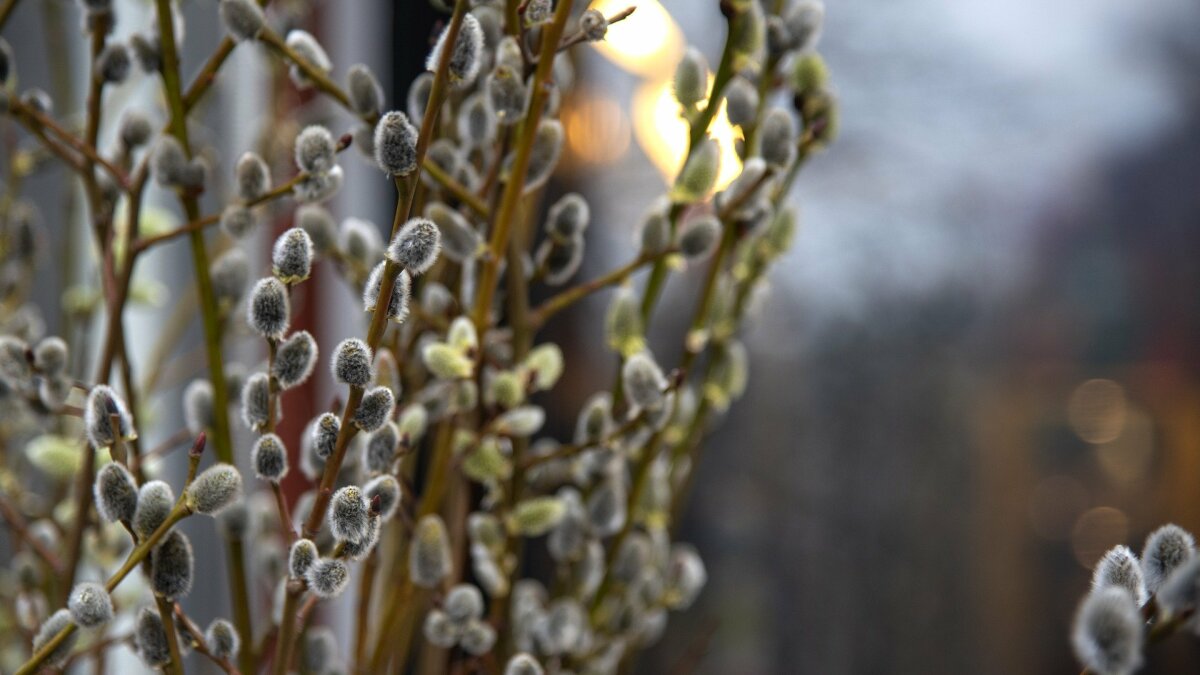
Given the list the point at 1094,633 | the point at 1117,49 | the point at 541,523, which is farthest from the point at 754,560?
the point at 1094,633

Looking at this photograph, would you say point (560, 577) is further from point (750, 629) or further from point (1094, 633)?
point (750, 629)

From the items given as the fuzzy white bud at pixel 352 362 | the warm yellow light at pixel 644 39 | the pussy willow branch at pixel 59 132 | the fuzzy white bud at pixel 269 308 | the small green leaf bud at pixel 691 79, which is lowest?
the fuzzy white bud at pixel 352 362

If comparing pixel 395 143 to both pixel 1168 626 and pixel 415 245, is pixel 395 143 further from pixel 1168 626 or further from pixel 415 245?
pixel 1168 626

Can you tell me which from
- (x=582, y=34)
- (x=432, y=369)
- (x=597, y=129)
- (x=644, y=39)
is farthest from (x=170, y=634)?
(x=597, y=129)

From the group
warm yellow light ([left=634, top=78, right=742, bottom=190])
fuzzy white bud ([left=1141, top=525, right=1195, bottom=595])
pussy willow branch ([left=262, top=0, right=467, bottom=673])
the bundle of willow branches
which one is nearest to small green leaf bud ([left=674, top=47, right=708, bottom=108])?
the bundle of willow branches

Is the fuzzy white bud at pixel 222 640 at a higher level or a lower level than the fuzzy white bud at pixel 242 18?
lower

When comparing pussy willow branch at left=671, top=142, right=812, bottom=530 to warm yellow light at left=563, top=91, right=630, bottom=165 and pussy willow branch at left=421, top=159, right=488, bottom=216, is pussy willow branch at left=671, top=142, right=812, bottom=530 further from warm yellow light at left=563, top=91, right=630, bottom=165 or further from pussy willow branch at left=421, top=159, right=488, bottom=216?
warm yellow light at left=563, top=91, right=630, bottom=165

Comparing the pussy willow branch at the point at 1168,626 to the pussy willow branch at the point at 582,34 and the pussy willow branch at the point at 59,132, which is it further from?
the pussy willow branch at the point at 59,132

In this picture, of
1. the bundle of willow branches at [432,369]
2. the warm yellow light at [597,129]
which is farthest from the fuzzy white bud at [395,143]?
the warm yellow light at [597,129]
